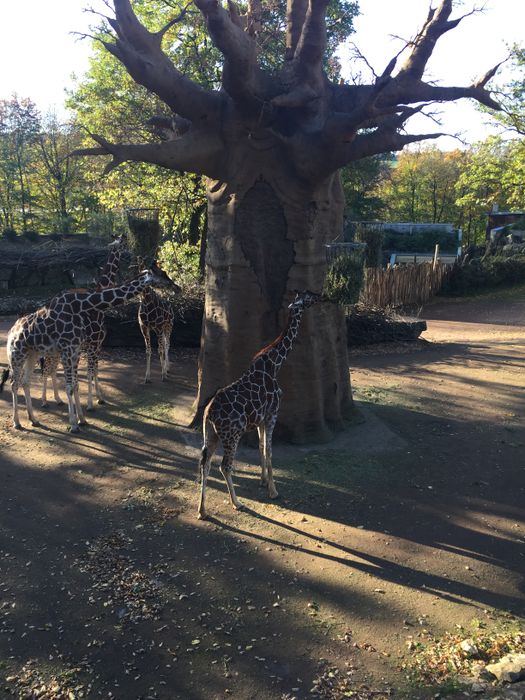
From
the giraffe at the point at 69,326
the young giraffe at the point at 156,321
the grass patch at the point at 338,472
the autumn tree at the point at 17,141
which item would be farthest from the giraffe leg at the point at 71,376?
the autumn tree at the point at 17,141

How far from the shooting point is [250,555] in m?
6.14

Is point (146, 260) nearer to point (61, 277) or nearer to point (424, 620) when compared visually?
point (61, 277)

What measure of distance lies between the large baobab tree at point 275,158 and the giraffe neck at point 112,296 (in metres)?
1.12

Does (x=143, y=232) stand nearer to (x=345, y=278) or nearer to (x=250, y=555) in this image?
(x=345, y=278)

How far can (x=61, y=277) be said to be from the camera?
76.8 ft

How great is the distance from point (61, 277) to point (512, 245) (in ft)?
81.1

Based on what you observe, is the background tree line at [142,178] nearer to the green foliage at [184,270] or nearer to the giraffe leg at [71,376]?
the green foliage at [184,270]

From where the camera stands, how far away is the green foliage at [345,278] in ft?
29.6

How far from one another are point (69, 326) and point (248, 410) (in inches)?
162

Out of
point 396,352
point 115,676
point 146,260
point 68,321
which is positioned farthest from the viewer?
point 396,352

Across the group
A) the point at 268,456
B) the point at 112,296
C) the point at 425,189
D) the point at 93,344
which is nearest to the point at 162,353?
the point at 93,344

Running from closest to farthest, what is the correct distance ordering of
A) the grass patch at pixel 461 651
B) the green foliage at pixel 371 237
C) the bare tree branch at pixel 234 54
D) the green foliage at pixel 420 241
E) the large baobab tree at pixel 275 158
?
the grass patch at pixel 461 651, the bare tree branch at pixel 234 54, the large baobab tree at pixel 275 158, the green foliage at pixel 371 237, the green foliage at pixel 420 241

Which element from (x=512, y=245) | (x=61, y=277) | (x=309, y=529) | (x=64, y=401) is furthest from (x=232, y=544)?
(x=512, y=245)

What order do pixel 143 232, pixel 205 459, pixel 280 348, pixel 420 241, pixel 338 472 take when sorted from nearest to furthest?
pixel 205 459, pixel 280 348, pixel 338 472, pixel 143 232, pixel 420 241
